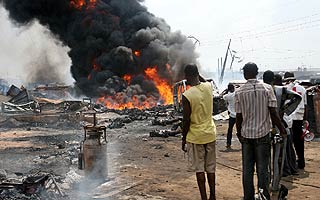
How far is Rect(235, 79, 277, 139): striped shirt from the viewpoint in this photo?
188 inches

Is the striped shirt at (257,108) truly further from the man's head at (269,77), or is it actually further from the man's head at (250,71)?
the man's head at (269,77)

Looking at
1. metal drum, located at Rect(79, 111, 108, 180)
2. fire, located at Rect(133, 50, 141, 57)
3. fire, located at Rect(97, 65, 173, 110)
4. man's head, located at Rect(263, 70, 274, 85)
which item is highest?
fire, located at Rect(133, 50, 141, 57)

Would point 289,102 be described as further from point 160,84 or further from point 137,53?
point 137,53

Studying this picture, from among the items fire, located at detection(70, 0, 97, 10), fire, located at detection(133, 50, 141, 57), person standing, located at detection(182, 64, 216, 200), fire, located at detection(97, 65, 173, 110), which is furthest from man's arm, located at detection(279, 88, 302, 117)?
fire, located at detection(70, 0, 97, 10)

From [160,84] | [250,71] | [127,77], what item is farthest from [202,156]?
[127,77]

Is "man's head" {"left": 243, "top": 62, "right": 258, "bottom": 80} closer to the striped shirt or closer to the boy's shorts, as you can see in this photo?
the striped shirt

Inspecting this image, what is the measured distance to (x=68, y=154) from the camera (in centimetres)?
928

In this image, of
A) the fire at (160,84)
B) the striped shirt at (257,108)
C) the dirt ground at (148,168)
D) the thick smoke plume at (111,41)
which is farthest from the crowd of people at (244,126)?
the fire at (160,84)

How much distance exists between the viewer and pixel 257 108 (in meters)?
4.79

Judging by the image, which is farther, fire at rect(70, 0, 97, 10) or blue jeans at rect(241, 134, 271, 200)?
fire at rect(70, 0, 97, 10)

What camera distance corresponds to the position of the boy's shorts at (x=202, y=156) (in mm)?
4926

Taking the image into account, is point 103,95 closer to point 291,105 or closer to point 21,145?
point 21,145

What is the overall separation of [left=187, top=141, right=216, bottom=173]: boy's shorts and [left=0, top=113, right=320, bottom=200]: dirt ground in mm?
950

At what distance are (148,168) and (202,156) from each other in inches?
125
